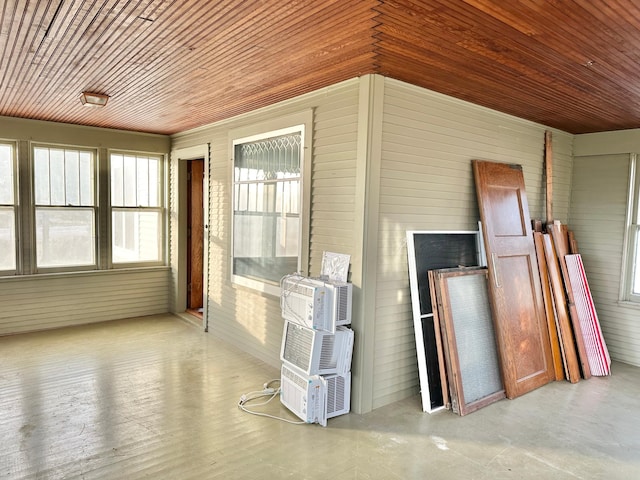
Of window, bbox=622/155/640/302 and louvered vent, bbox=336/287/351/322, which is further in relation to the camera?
window, bbox=622/155/640/302

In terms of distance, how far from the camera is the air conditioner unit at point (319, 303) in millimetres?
3316

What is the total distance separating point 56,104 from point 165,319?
3.17m

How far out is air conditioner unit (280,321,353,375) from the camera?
335cm

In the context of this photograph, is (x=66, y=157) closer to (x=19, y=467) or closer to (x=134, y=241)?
(x=134, y=241)

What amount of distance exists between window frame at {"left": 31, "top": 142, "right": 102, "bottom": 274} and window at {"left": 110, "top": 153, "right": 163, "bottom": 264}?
206 millimetres

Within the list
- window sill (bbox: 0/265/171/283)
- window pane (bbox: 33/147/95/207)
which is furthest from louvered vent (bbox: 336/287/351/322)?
window pane (bbox: 33/147/95/207)

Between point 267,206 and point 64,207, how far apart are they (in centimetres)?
307

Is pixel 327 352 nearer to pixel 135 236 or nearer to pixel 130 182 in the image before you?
pixel 135 236

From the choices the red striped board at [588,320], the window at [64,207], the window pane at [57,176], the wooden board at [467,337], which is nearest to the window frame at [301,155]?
the wooden board at [467,337]

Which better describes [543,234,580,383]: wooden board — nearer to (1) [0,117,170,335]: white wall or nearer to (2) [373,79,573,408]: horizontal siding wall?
(2) [373,79,573,408]: horizontal siding wall

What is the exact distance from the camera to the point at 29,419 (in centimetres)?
336

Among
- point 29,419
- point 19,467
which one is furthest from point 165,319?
point 19,467

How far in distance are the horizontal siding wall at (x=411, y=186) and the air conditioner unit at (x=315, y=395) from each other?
1.08ft

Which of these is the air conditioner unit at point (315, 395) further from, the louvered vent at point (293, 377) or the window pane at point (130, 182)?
the window pane at point (130, 182)
